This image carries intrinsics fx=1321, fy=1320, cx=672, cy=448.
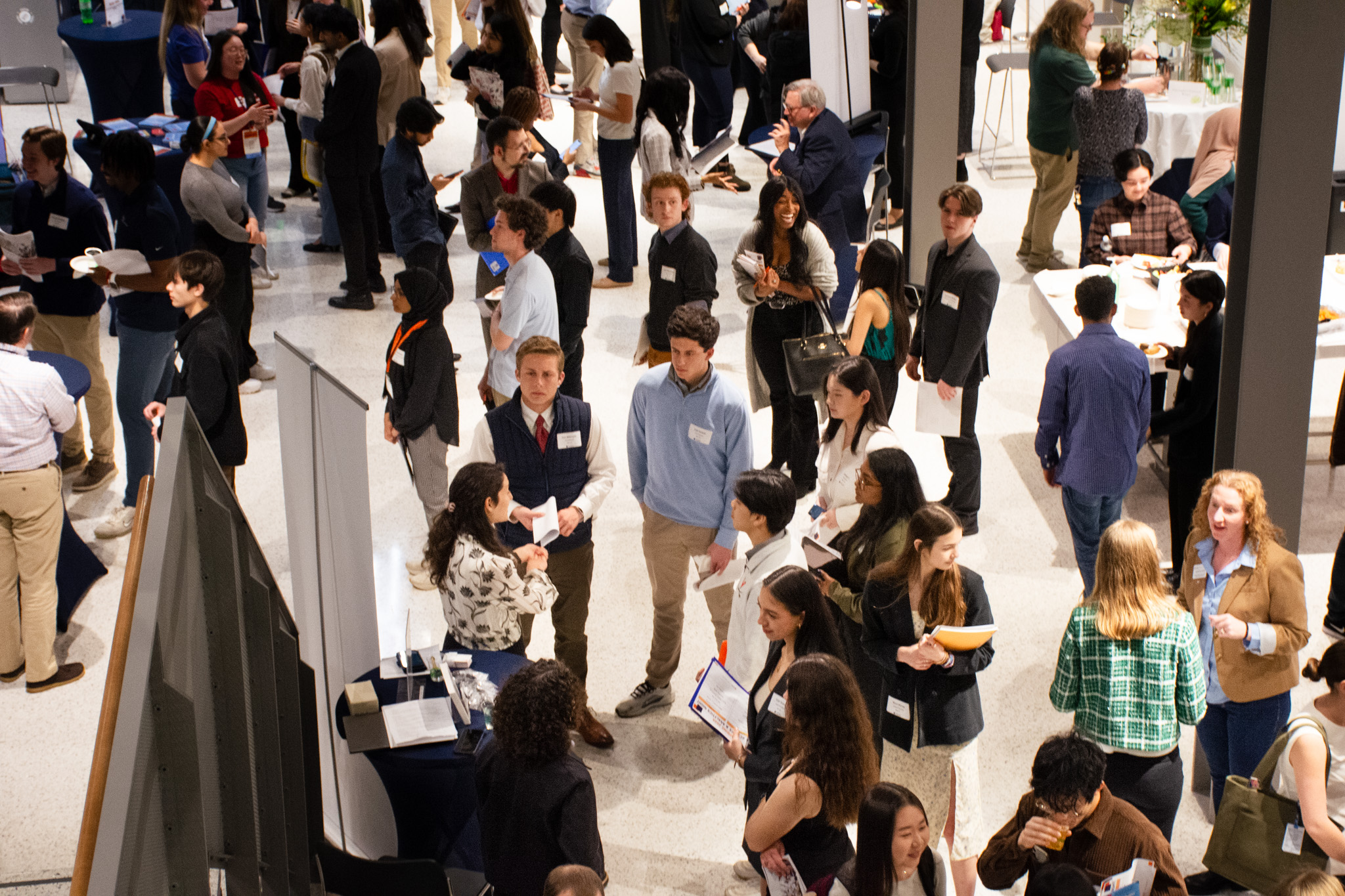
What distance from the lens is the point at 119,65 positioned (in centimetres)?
1020

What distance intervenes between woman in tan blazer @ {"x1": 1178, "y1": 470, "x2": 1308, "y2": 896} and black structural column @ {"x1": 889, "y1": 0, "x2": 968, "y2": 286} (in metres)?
4.34

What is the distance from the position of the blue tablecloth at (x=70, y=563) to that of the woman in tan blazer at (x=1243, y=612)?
4330 mm

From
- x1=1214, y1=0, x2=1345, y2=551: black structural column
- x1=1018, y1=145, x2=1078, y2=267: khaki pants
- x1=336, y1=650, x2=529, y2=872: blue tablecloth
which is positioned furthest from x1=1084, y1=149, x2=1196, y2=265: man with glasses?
x1=336, y1=650, x2=529, y2=872: blue tablecloth

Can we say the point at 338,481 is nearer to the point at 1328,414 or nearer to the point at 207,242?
the point at 207,242

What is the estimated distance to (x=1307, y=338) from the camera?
4.39 m

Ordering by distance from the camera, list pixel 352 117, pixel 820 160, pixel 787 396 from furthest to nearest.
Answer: pixel 352 117 < pixel 820 160 < pixel 787 396

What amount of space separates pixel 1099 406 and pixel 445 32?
32.0 feet

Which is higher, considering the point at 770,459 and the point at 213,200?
the point at 213,200

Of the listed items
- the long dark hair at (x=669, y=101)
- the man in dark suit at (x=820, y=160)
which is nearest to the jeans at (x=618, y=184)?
the long dark hair at (x=669, y=101)

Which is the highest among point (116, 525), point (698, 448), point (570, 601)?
point (698, 448)

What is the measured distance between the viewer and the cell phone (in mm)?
3826

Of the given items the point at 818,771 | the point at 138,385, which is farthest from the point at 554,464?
the point at 138,385

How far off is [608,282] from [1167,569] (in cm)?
452

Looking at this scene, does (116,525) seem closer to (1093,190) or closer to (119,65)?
(119,65)
